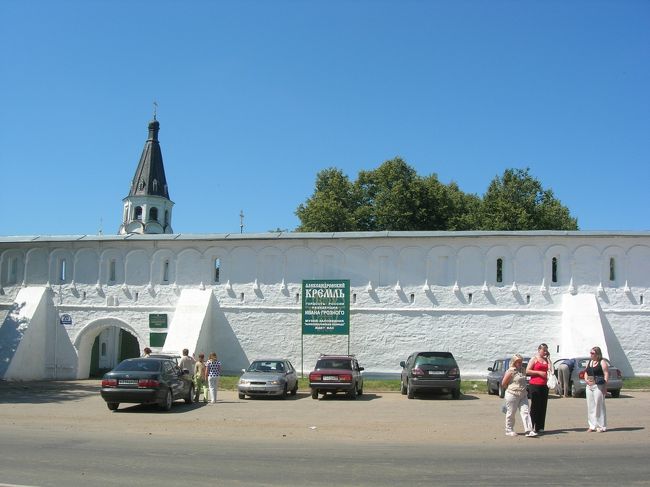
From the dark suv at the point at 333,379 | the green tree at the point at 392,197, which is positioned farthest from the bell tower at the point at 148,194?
the dark suv at the point at 333,379

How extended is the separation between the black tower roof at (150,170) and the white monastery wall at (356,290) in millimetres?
46905

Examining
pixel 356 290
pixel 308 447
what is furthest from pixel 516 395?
pixel 356 290

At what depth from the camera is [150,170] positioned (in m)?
80.4

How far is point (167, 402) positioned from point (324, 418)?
4.21 m

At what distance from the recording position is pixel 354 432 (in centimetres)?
1389

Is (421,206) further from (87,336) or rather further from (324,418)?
(324,418)

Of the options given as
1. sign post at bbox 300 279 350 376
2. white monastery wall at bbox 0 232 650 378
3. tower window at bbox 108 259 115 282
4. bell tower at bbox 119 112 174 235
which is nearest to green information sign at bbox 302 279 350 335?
sign post at bbox 300 279 350 376

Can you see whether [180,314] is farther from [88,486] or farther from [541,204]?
[541,204]

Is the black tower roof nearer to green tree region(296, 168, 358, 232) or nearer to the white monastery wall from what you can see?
green tree region(296, 168, 358, 232)

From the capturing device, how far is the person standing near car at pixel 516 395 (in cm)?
1293

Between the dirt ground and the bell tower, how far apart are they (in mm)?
58790

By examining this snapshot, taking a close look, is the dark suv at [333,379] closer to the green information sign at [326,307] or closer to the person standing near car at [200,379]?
the person standing near car at [200,379]

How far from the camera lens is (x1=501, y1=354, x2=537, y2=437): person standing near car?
12.9m

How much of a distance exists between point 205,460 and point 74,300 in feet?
84.6
